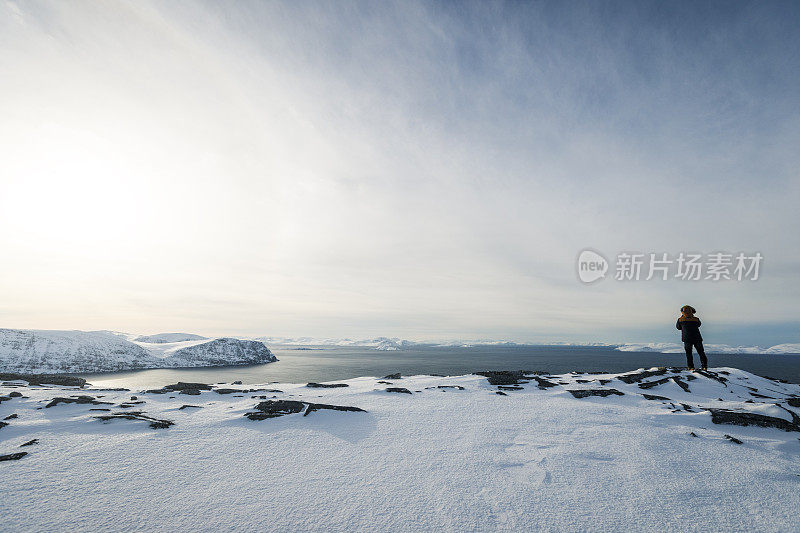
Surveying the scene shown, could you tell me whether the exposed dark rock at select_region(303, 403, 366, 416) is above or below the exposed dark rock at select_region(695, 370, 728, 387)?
below

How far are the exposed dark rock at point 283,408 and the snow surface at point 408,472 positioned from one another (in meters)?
0.35

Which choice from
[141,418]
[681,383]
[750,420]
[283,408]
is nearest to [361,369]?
[681,383]

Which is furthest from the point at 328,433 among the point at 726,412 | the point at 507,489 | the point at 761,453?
the point at 726,412

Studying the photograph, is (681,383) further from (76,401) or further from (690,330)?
(76,401)

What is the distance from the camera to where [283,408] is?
29.0ft

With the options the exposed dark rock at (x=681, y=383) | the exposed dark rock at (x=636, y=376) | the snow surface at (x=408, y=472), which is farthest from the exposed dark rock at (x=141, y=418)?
the exposed dark rock at (x=681, y=383)

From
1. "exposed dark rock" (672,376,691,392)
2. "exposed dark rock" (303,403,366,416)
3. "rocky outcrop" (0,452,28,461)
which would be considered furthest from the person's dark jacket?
"rocky outcrop" (0,452,28,461)

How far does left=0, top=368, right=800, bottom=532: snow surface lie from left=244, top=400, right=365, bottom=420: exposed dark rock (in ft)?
1.14

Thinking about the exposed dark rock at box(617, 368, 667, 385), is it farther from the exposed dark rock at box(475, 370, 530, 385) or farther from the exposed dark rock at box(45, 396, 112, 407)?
the exposed dark rock at box(45, 396, 112, 407)

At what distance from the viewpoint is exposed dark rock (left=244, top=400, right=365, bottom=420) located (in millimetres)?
8220

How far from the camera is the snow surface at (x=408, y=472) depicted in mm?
3752

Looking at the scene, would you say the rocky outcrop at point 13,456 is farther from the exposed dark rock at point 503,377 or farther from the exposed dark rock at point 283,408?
the exposed dark rock at point 503,377

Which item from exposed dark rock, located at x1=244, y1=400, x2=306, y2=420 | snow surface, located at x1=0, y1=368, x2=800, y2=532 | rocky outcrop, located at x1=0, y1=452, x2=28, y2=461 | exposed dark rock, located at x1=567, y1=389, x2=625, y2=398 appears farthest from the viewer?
exposed dark rock, located at x1=567, y1=389, x2=625, y2=398

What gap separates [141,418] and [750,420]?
14.8 m
